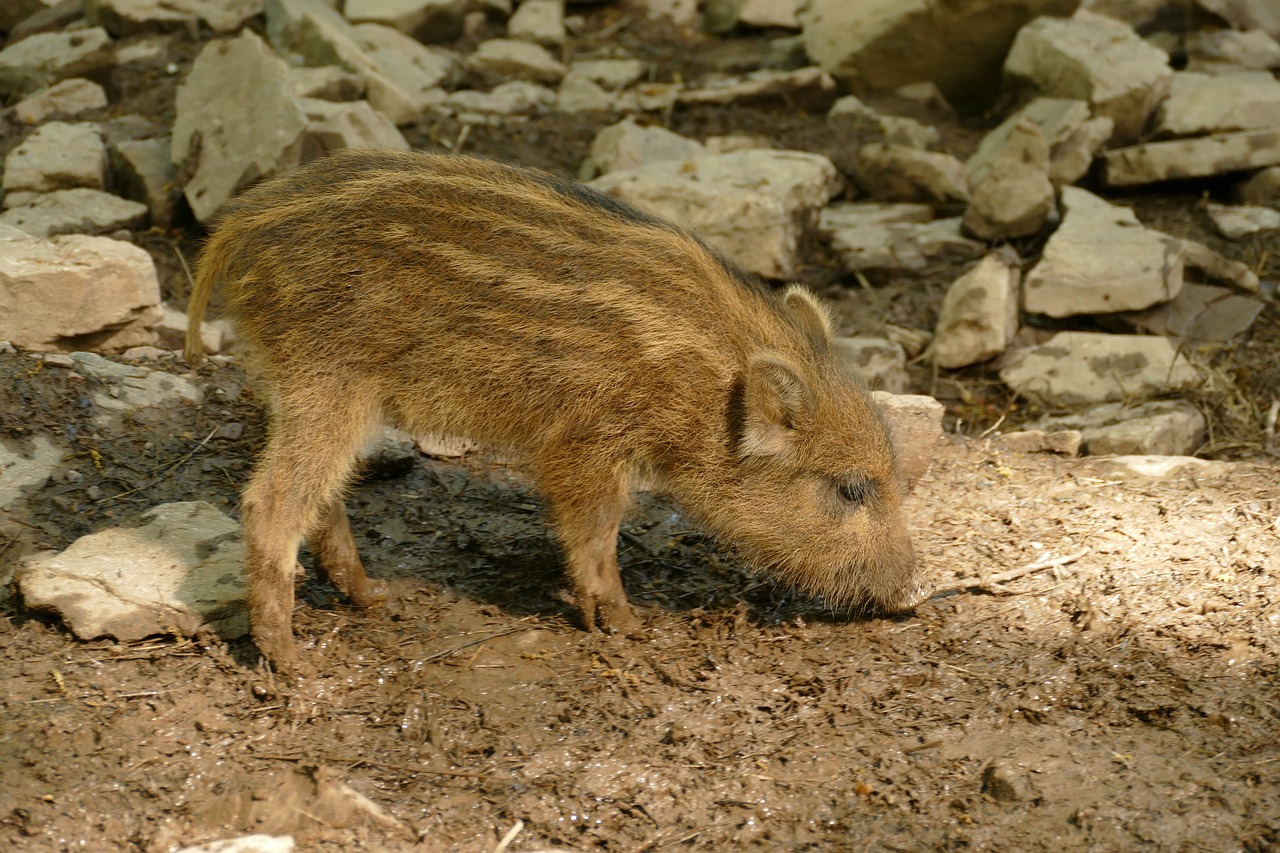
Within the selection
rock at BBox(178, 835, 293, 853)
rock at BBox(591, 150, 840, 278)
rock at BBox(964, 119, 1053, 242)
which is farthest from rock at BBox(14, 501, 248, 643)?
rock at BBox(964, 119, 1053, 242)

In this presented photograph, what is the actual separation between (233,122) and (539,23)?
3.59 meters

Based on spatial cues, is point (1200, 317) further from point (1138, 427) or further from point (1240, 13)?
point (1240, 13)

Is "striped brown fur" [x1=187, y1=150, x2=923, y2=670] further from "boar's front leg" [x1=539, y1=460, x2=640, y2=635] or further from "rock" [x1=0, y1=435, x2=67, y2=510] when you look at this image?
"rock" [x1=0, y1=435, x2=67, y2=510]

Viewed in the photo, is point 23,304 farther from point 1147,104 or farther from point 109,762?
point 1147,104

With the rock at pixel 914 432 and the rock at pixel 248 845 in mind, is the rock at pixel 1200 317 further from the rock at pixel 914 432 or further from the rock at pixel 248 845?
the rock at pixel 248 845

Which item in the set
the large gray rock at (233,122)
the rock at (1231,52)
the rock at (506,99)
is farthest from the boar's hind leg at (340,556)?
the rock at (1231,52)

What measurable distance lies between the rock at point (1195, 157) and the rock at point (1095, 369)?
68.3 inches

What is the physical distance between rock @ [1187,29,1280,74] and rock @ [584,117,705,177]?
3.71m

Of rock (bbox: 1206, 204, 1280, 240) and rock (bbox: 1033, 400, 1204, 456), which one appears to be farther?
rock (bbox: 1206, 204, 1280, 240)

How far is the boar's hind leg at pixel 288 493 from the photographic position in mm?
3947

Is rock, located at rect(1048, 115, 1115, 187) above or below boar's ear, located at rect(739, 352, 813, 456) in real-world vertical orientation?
below

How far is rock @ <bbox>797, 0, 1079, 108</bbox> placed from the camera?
28.4 feet

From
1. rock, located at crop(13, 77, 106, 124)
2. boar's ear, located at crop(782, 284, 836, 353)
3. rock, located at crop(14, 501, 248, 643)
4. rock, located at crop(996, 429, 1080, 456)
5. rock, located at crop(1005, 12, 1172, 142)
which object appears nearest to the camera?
rock, located at crop(14, 501, 248, 643)

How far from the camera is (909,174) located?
25.7 ft
